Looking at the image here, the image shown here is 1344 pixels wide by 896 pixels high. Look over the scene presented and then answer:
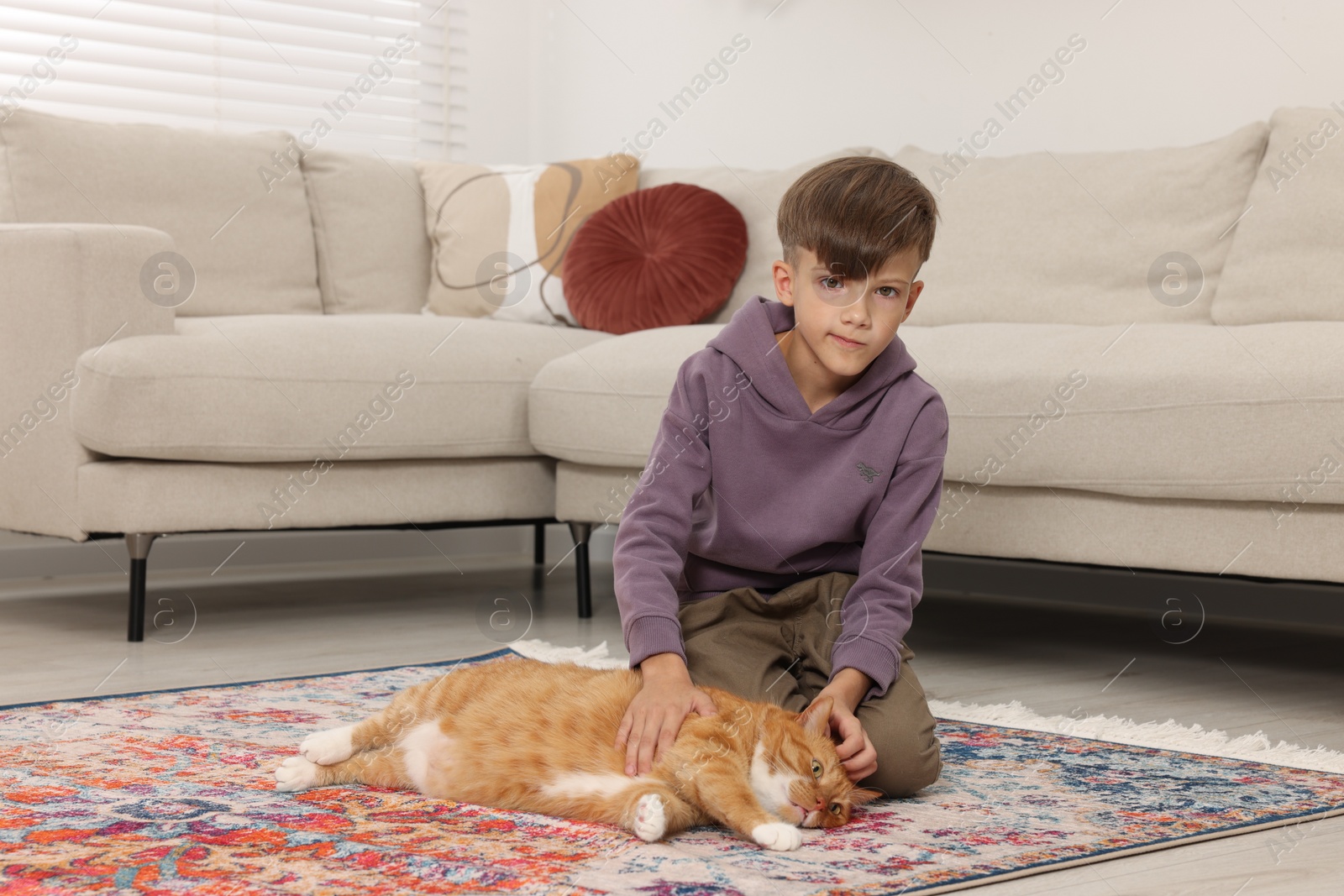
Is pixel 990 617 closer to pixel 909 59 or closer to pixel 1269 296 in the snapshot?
pixel 1269 296

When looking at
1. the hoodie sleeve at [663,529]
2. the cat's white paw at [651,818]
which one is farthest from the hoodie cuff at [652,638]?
the cat's white paw at [651,818]

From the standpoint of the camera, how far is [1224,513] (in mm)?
1927

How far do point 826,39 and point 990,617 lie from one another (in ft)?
5.42

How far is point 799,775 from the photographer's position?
1.25 m

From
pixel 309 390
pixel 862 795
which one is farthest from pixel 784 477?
pixel 309 390

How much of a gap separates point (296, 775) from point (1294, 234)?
1954mm

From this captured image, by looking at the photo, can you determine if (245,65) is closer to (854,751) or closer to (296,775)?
(296,775)

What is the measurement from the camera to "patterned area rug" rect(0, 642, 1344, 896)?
111cm

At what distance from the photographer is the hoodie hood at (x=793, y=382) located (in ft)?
5.31

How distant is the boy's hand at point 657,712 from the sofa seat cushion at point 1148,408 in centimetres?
85

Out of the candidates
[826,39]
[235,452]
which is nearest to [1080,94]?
[826,39]

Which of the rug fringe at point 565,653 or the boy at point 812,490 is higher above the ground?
the boy at point 812,490

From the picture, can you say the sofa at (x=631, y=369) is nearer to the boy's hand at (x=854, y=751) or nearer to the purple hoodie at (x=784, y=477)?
the purple hoodie at (x=784, y=477)

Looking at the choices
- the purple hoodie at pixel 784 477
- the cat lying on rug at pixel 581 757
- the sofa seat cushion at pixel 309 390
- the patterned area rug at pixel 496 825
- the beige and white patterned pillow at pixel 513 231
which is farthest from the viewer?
the beige and white patterned pillow at pixel 513 231
